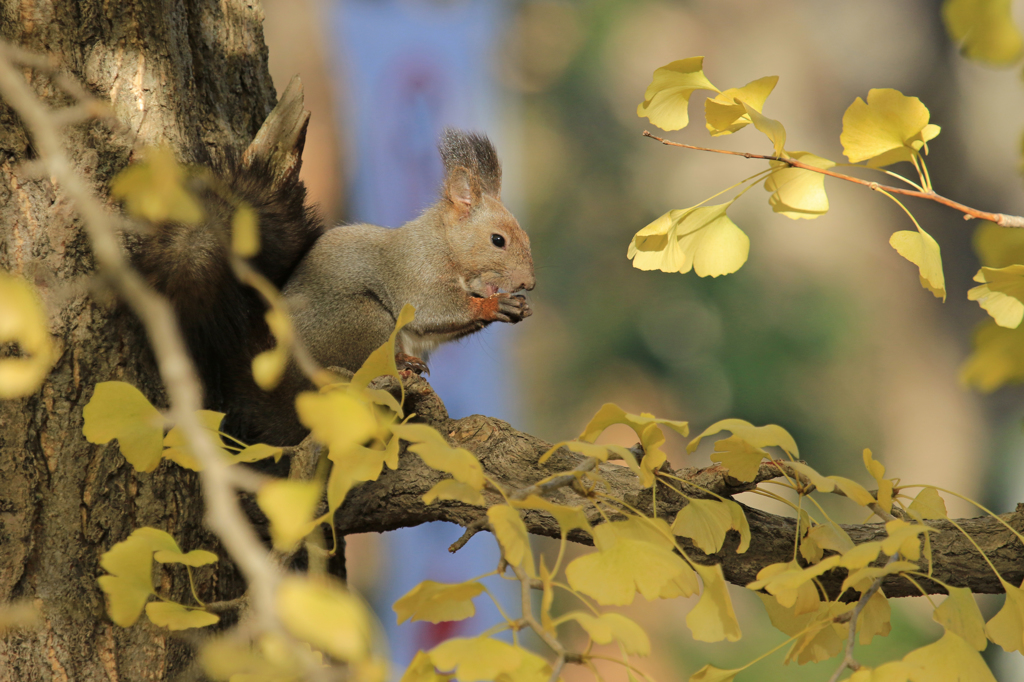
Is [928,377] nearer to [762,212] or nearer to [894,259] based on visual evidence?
[894,259]

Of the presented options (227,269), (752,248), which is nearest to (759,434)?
(227,269)

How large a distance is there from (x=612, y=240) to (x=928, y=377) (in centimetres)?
147

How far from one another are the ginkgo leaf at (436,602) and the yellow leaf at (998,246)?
28 cm

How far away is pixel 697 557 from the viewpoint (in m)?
0.74

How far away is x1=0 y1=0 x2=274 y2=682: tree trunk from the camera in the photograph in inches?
26.4

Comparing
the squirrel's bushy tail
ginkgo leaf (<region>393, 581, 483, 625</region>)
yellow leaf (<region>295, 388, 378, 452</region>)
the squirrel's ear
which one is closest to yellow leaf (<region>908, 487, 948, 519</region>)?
ginkgo leaf (<region>393, 581, 483, 625</region>)

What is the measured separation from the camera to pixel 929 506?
600 mm

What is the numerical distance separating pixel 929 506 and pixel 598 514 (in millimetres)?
274

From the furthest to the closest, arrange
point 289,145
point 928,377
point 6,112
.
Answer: point 928,377 → point 289,145 → point 6,112

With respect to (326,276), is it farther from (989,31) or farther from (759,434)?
(989,31)

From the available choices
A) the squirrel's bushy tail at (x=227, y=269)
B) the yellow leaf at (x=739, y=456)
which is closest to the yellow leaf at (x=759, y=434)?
the yellow leaf at (x=739, y=456)

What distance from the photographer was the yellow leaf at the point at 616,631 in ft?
1.16

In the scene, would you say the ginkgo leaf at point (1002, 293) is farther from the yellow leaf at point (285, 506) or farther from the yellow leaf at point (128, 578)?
the yellow leaf at point (128, 578)

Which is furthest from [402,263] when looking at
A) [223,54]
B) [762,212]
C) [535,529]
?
[762,212]
